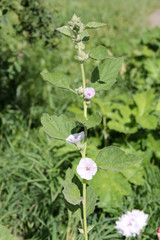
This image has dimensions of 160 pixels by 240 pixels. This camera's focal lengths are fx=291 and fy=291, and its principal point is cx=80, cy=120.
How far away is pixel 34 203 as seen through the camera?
5.41ft

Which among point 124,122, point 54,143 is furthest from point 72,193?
point 124,122

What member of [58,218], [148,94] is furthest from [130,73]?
[58,218]

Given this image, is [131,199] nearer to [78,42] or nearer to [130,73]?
[78,42]

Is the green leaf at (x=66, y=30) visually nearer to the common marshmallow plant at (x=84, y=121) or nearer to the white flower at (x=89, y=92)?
the common marshmallow plant at (x=84, y=121)

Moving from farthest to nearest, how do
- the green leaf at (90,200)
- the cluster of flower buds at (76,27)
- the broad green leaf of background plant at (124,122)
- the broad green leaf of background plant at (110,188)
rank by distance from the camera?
1. the broad green leaf of background plant at (124,122)
2. the broad green leaf of background plant at (110,188)
3. the green leaf at (90,200)
4. the cluster of flower buds at (76,27)

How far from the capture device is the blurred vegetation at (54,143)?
1.53 meters

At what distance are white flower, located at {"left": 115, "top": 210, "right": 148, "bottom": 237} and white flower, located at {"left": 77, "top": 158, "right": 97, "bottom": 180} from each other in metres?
0.48

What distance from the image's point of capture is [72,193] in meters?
0.90

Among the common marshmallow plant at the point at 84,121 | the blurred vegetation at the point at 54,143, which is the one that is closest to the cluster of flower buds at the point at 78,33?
the common marshmallow plant at the point at 84,121

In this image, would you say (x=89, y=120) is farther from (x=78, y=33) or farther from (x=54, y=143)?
(x=54, y=143)

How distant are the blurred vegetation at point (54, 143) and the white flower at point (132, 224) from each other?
0.18 metres

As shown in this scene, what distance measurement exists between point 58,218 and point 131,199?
41cm

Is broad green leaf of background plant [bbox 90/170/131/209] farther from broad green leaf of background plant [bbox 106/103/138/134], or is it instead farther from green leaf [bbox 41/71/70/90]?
green leaf [bbox 41/71/70/90]

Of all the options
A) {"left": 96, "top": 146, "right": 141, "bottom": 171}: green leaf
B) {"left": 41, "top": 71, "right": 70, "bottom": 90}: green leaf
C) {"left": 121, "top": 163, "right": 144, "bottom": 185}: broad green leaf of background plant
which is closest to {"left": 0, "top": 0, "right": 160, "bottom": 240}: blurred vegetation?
{"left": 121, "top": 163, "right": 144, "bottom": 185}: broad green leaf of background plant
